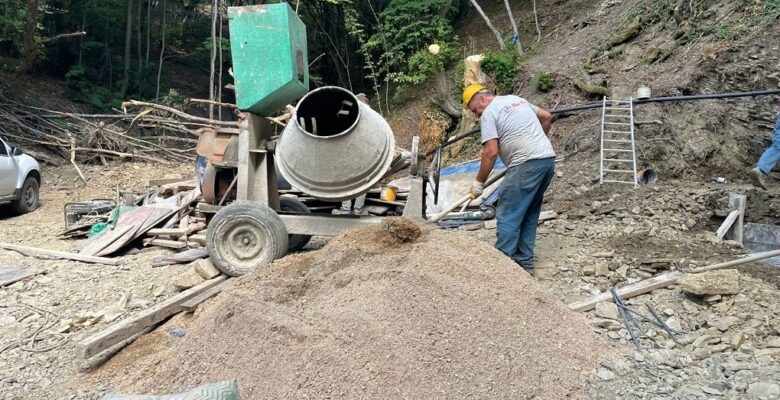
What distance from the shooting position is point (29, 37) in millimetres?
13469

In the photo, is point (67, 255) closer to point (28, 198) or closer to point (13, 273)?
point (13, 273)

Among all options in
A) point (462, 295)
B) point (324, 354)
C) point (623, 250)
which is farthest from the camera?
point (623, 250)

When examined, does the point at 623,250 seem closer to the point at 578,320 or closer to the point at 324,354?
the point at 578,320

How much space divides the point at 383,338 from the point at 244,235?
6.66 ft

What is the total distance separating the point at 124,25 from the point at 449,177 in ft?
52.1

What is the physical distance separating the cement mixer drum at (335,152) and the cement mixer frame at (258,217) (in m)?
0.25

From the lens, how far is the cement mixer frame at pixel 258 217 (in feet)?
14.5

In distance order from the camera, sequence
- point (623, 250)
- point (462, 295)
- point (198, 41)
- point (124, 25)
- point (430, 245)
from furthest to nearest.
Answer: point (198, 41)
point (124, 25)
point (623, 250)
point (430, 245)
point (462, 295)

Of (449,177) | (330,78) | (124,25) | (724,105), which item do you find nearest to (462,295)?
(449,177)

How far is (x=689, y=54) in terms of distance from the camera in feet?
30.7

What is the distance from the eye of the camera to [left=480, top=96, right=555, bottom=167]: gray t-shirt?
13.9ft

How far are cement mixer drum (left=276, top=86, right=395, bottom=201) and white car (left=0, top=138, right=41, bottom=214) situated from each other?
6322 mm

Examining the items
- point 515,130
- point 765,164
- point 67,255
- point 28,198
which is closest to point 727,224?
point 765,164

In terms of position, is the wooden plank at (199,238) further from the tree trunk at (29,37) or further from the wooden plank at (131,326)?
the tree trunk at (29,37)
